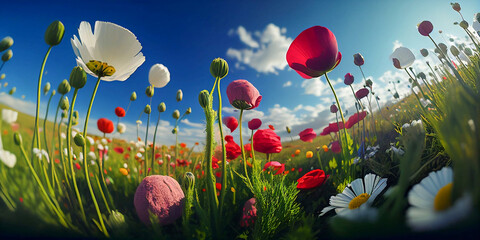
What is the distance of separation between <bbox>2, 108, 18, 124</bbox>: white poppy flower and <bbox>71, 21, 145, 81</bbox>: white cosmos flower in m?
0.09

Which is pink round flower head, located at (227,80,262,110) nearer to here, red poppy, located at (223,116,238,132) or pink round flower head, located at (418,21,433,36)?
red poppy, located at (223,116,238,132)

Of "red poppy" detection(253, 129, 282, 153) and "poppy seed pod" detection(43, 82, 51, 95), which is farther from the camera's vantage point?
"red poppy" detection(253, 129, 282, 153)

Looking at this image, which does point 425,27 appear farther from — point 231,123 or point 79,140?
point 79,140

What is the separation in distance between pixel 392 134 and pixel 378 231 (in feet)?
1.55

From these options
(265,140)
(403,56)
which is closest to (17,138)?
(265,140)

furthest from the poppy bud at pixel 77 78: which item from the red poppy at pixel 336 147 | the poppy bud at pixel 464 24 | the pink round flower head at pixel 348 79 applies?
the poppy bud at pixel 464 24

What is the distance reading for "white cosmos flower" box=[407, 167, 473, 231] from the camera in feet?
0.30

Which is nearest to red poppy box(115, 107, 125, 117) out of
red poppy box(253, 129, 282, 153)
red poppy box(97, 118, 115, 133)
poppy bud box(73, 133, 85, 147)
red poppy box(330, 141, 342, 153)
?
red poppy box(97, 118, 115, 133)

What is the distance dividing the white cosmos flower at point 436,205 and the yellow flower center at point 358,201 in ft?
0.43

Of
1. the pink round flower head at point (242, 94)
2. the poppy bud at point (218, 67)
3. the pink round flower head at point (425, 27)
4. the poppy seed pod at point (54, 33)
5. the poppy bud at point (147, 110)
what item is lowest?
the pink round flower head at point (425, 27)

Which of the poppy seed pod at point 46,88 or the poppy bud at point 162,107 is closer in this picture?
the poppy seed pod at point 46,88

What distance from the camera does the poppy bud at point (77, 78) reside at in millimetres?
256

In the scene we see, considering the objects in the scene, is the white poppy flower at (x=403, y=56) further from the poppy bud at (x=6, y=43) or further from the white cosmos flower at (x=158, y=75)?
the poppy bud at (x=6, y=43)

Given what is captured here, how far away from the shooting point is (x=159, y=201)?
0.31 meters
